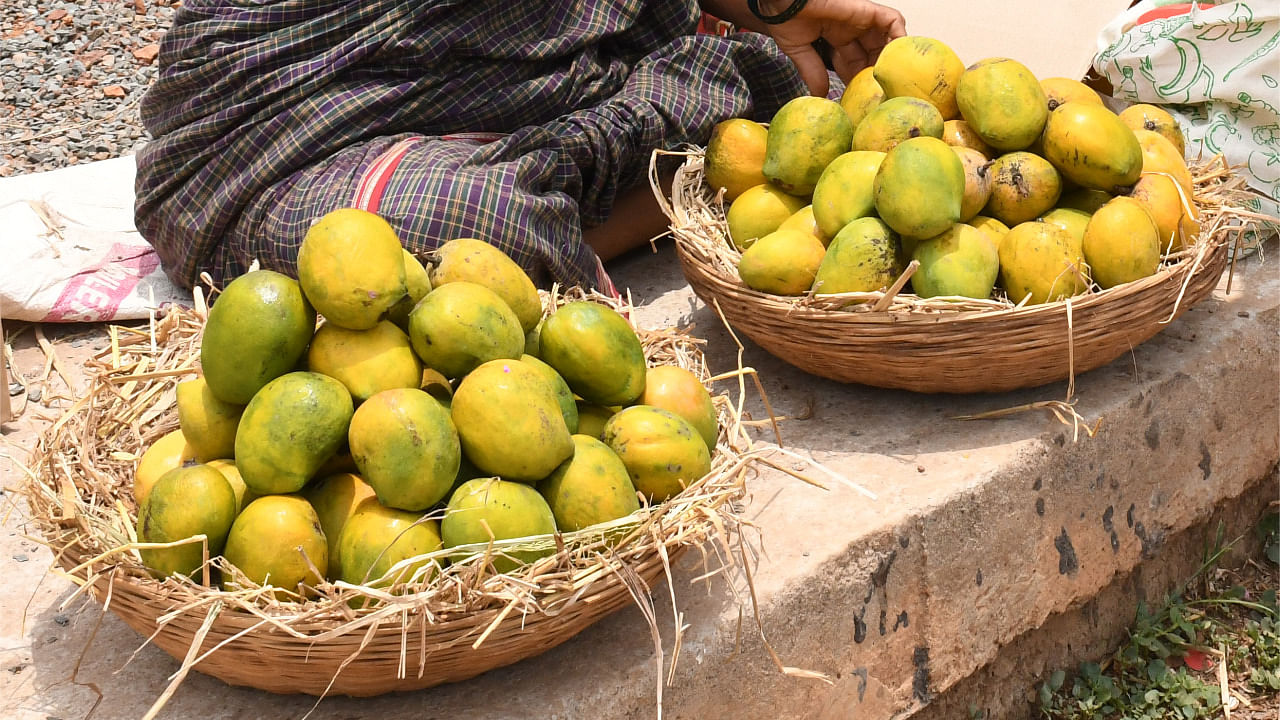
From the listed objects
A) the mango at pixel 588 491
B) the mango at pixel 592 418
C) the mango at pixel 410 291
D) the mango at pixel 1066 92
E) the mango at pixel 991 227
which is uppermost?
the mango at pixel 1066 92

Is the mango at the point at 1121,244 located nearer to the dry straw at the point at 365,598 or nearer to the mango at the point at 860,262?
the mango at the point at 860,262

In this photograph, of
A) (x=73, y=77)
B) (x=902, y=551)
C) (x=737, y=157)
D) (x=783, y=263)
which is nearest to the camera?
(x=902, y=551)

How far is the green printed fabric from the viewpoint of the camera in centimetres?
262

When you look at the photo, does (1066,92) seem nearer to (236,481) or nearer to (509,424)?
(509,424)

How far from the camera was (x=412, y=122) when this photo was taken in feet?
8.34

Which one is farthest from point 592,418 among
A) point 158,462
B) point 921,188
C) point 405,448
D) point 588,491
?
point 921,188

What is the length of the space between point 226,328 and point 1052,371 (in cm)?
141

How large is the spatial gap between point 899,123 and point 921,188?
0.29 m

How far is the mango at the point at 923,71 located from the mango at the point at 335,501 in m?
1.38

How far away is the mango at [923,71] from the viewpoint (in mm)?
→ 2205

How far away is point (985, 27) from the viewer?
3.37m

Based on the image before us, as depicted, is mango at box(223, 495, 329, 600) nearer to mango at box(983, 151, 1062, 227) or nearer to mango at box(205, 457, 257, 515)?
mango at box(205, 457, 257, 515)

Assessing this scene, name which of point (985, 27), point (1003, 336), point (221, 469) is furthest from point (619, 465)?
point (985, 27)

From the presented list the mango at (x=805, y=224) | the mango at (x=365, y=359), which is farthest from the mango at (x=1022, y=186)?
the mango at (x=365, y=359)
